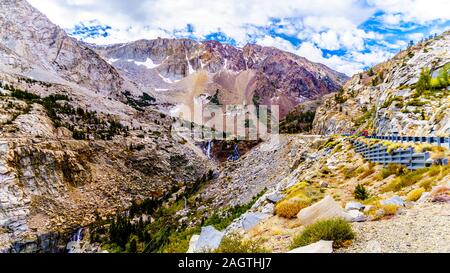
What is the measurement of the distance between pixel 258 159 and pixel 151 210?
84.9ft

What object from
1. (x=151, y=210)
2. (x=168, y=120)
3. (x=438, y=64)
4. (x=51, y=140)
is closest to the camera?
(x=438, y=64)

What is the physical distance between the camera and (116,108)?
163000 mm

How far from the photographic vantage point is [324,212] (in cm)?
1315

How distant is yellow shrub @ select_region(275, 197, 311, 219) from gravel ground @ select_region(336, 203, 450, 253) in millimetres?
5326

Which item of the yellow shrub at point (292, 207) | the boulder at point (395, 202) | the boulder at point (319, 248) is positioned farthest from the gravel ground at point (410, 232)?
the yellow shrub at point (292, 207)

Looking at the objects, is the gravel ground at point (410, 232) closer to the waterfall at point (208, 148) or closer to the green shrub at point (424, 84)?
the green shrub at point (424, 84)

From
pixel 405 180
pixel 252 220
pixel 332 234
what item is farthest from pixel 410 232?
pixel 252 220

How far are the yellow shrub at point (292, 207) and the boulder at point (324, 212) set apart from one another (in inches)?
75.3

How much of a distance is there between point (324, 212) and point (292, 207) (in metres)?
3.92

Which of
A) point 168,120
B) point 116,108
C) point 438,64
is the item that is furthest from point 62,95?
point 438,64

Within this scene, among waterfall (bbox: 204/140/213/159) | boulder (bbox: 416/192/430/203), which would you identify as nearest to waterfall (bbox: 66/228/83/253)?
Answer: boulder (bbox: 416/192/430/203)

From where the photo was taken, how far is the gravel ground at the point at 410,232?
8701mm

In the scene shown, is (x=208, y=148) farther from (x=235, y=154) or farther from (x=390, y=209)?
(x=390, y=209)
